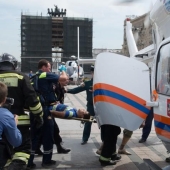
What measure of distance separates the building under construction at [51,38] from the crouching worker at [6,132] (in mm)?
49658

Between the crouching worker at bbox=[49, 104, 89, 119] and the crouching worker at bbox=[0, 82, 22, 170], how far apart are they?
1580mm

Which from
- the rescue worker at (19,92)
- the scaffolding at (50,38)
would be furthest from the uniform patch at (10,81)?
the scaffolding at (50,38)

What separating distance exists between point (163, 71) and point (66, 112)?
166cm

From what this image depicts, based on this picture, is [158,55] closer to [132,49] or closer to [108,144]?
[108,144]

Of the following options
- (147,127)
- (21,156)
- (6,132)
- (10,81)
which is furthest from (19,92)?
(147,127)

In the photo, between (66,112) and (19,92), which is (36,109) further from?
(66,112)

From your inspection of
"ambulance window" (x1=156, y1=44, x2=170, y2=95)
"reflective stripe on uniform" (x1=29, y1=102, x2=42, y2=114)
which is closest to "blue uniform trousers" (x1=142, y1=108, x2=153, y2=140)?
"ambulance window" (x1=156, y1=44, x2=170, y2=95)

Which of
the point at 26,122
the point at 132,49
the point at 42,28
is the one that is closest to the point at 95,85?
the point at 26,122

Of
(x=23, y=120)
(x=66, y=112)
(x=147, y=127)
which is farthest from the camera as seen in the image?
(x=147, y=127)

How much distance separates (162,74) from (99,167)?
2.10 meters

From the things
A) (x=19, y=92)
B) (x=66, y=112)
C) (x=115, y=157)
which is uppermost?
(x=19, y=92)

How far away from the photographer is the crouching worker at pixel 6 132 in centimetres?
293

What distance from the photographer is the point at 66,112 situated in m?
4.75

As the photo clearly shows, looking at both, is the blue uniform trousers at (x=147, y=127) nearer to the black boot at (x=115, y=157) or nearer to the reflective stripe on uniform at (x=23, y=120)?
the black boot at (x=115, y=157)
